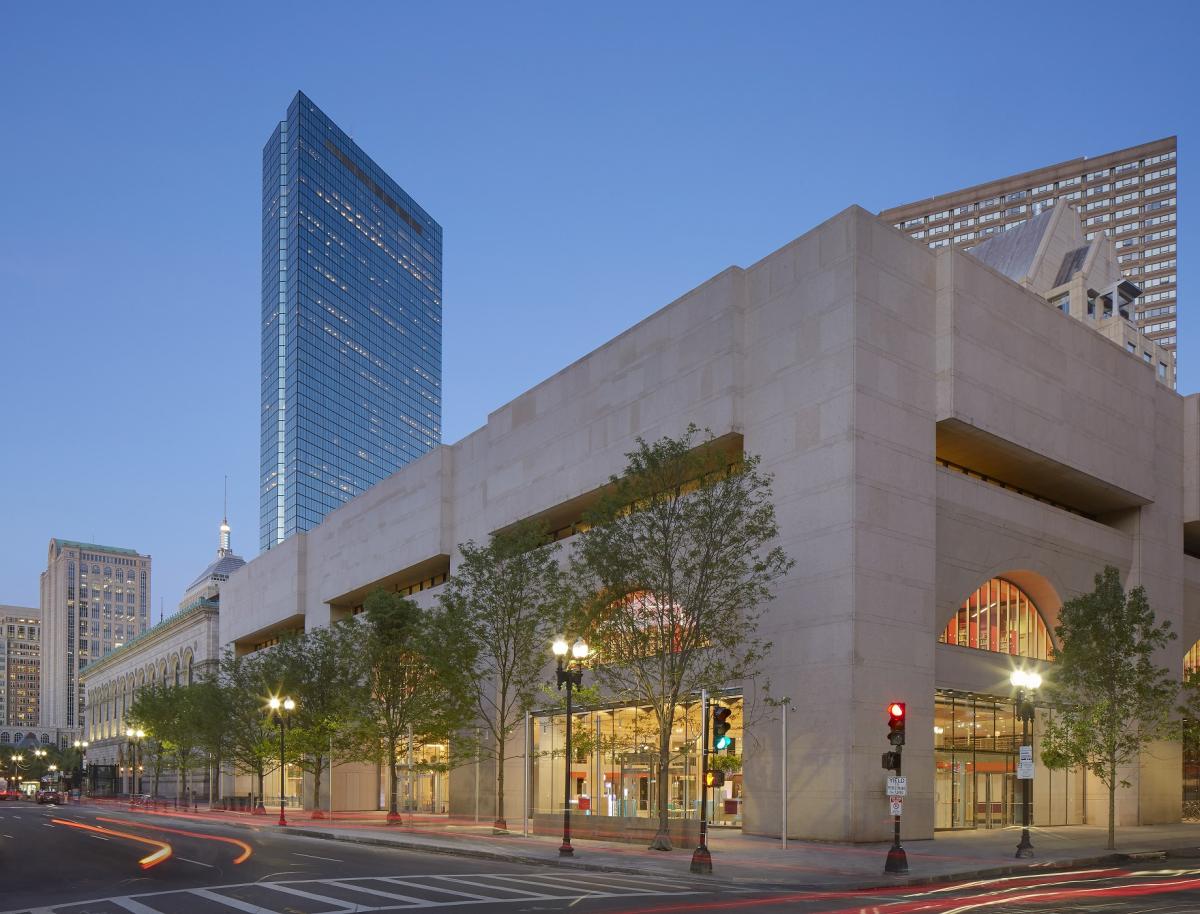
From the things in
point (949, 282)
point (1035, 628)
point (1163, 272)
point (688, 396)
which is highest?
point (1163, 272)

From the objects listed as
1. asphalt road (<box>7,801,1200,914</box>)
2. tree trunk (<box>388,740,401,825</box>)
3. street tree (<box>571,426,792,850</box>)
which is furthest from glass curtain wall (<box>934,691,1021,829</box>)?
tree trunk (<box>388,740,401,825</box>)

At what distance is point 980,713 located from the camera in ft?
152

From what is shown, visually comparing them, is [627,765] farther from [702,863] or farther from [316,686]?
[702,863]

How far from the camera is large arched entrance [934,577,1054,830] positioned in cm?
4478

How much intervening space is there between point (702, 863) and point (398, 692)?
28832 millimetres

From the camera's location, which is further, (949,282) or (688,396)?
(688,396)

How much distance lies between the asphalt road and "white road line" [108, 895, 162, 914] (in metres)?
0.03

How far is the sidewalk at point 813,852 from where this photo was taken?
28391 millimetres

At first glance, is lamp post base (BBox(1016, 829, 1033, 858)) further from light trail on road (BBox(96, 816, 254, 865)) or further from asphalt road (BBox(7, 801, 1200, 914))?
light trail on road (BBox(96, 816, 254, 865))

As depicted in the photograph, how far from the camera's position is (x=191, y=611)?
124 meters

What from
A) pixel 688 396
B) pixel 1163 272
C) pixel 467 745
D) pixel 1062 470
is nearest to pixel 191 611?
pixel 467 745

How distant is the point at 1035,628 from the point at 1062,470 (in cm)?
690

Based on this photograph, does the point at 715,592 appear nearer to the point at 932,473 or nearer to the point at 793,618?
the point at 793,618

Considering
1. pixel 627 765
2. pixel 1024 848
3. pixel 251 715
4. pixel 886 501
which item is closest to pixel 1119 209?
pixel 251 715
